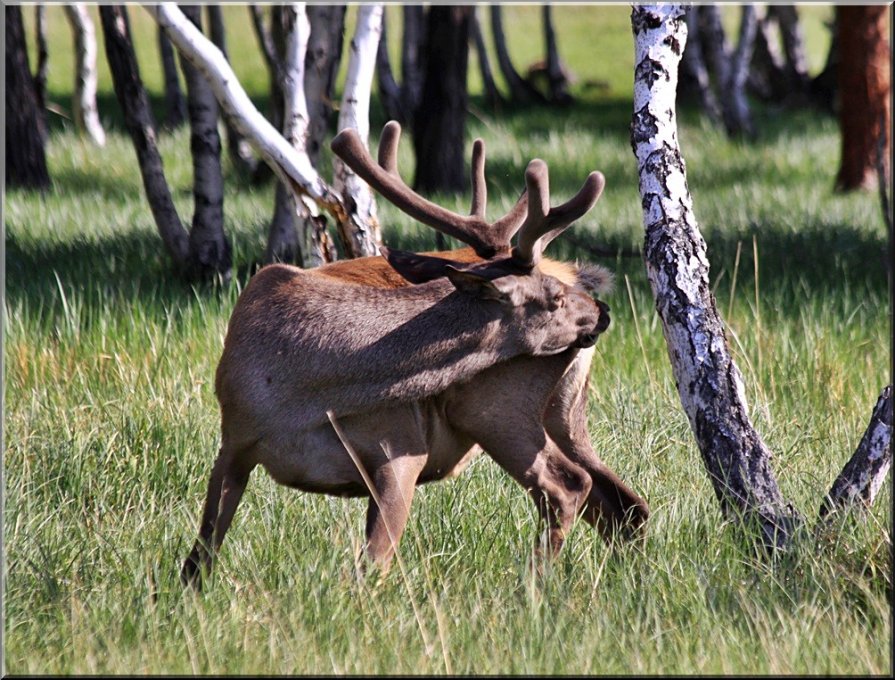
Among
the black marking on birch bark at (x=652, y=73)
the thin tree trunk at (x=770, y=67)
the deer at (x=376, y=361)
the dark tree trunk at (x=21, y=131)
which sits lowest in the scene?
the thin tree trunk at (x=770, y=67)

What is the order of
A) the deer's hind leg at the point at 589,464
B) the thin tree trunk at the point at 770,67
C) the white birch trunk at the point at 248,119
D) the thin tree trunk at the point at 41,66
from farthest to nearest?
the thin tree trunk at the point at 770,67
the thin tree trunk at the point at 41,66
the white birch trunk at the point at 248,119
the deer's hind leg at the point at 589,464

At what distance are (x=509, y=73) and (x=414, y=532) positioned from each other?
59.9 ft

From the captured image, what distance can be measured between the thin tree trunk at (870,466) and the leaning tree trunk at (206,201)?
169 inches

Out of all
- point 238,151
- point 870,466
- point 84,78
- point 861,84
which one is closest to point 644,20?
point 870,466

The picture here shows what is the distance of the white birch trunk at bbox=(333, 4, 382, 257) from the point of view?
5.80 meters

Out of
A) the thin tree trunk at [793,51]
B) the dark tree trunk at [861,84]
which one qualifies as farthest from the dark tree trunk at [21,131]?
the thin tree trunk at [793,51]

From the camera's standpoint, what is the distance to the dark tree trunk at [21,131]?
37.7 ft

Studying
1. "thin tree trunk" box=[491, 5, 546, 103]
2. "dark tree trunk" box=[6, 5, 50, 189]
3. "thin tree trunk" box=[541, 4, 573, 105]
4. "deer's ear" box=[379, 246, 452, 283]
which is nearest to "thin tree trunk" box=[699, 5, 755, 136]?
"thin tree trunk" box=[541, 4, 573, 105]

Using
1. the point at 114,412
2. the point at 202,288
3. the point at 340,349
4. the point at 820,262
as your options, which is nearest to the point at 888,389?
the point at 340,349

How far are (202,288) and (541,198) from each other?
3.87m

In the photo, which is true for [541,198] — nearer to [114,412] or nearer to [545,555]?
[545,555]

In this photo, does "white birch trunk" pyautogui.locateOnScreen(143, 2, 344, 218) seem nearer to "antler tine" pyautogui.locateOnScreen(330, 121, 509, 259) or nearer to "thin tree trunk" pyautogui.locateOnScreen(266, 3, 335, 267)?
"thin tree trunk" pyautogui.locateOnScreen(266, 3, 335, 267)

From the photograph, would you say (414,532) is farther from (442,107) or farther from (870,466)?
(442,107)

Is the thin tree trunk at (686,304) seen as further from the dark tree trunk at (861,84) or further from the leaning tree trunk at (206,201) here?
the dark tree trunk at (861,84)
